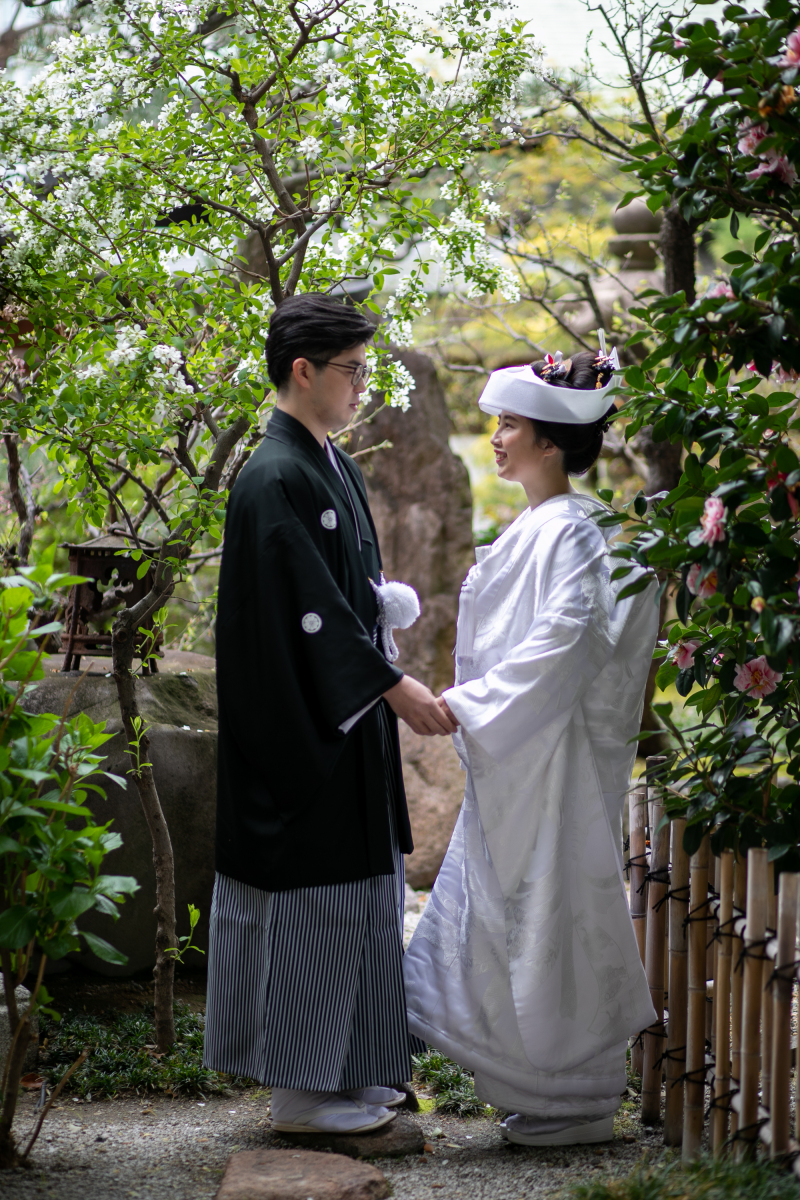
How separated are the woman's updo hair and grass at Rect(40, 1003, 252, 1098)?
221 centimetres

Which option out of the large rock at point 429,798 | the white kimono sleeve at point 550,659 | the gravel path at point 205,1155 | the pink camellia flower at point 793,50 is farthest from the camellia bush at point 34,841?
the large rock at point 429,798

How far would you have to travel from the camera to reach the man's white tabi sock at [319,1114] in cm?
281

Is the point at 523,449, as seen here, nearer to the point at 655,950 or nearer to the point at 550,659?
the point at 550,659

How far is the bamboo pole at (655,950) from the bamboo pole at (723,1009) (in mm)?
428

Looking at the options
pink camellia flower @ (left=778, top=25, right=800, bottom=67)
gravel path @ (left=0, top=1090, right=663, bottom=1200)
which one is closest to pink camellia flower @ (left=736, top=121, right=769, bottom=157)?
pink camellia flower @ (left=778, top=25, right=800, bottom=67)

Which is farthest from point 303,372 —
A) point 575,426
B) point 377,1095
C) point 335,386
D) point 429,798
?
point 429,798

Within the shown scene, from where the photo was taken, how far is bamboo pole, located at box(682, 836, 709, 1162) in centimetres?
264

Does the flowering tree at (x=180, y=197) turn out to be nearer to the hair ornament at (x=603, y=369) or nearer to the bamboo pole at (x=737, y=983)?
the hair ornament at (x=603, y=369)

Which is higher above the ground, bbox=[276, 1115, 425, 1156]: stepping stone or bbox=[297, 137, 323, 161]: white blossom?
bbox=[297, 137, 323, 161]: white blossom

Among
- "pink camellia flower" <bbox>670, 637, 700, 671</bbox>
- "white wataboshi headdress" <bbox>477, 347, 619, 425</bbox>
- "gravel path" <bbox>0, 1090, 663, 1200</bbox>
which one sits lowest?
"gravel path" <bbox>0, 1090, 663, 1200</bbox>

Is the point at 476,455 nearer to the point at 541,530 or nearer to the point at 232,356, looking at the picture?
the point at 232,356

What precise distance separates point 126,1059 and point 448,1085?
1.05 m

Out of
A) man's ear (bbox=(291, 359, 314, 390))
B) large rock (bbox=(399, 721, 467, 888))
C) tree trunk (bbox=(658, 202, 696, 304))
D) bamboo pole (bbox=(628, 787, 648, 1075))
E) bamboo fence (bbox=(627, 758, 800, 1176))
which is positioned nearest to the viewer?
bamboo fence (bbox=(627, 758, 800, 1176))

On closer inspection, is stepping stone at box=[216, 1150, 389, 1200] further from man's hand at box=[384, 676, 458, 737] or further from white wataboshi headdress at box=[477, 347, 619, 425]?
white wataboshi headdress at box=[477, 347, 619, 425]
